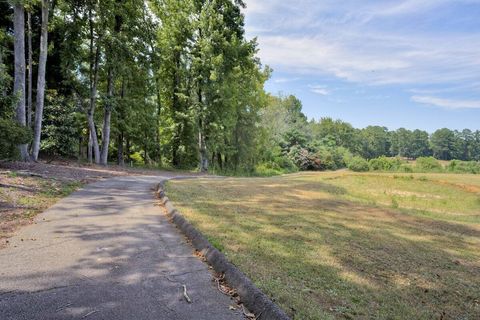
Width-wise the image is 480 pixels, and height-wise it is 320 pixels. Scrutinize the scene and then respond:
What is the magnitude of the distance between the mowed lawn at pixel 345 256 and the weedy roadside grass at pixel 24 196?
2745 mm

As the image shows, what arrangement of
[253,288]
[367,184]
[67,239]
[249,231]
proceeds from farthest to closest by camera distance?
1. [367,184]
2. [249,231]
3. [67,239]
4. [253,288]

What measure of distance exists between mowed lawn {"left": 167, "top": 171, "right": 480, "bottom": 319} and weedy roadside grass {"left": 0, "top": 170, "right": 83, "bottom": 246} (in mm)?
2745

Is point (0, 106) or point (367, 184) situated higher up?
point (0, 106)

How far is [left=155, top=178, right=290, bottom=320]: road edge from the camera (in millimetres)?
2701

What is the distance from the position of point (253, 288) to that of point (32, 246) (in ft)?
10.1

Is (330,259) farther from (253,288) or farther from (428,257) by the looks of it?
(428,257)

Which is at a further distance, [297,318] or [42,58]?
[42,58]

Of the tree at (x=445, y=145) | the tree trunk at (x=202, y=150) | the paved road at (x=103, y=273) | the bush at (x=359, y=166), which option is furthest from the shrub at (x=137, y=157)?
the tree at (x=445, y=145)

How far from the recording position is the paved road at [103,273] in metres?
2.69

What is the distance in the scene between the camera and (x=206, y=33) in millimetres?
22719

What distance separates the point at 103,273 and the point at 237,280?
4.80 ft

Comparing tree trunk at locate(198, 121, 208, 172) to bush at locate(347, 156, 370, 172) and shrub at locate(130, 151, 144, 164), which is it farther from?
bush at locate(347, 156, 370, 172)

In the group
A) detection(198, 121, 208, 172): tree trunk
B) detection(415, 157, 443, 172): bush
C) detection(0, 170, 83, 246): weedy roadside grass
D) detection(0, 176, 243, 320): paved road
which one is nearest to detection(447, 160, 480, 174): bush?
detection(415, 157, 443, 172): bush

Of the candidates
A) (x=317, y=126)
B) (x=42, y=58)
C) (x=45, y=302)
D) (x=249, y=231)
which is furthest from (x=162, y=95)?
(x=317, y=126)
